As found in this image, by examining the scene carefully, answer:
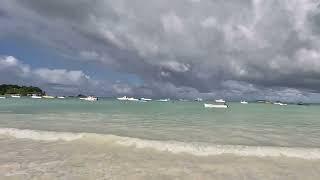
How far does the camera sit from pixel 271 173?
10.8 meters

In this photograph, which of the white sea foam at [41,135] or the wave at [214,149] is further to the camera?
the white sea foam at [41,135]

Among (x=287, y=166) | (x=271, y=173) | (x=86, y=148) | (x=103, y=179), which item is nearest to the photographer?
(x=103, y=179)

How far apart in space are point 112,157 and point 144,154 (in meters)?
1.46

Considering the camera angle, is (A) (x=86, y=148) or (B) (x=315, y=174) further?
(A) (x=86, y=148)

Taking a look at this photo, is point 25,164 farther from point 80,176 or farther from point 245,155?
point 245,155

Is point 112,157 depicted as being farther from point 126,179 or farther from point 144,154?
point 126,179

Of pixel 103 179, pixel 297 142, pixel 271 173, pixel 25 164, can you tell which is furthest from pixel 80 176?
pixel 297 142

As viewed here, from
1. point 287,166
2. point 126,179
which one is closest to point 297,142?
point 287,166

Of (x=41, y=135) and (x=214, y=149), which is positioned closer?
(x=214, y=149)

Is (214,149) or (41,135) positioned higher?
(41,135)

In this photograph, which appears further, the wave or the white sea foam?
the white sea foam

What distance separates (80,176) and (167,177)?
244 cm

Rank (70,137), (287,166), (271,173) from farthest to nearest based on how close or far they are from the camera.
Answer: (70,137)
(287,166)
(271,173)

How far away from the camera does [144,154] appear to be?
45.3ft
